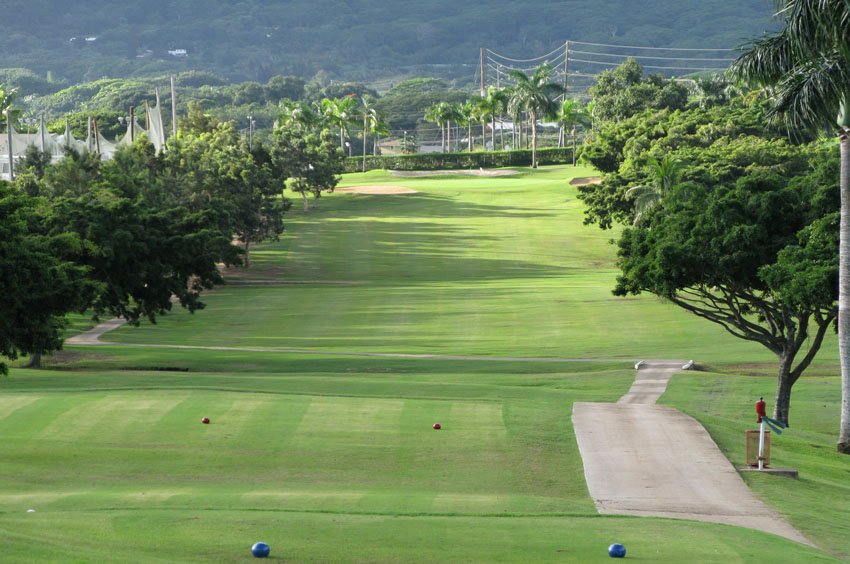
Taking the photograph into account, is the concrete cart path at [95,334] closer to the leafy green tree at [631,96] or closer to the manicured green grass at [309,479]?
the manicured green grass at [309,479]

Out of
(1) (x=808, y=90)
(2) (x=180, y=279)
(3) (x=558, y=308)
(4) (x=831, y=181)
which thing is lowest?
(3) (x=558, y=308)

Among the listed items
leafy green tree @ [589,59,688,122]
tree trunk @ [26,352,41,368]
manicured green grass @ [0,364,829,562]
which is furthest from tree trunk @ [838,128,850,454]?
leafy green tree @ [589,59,688,122]

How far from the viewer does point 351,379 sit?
35.1m

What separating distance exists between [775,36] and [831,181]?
528 centimetres

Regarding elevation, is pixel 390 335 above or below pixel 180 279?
below

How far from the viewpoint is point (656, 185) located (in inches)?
2484

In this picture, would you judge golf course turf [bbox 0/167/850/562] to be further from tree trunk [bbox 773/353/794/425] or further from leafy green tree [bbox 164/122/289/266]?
leafy green tree [bbox 164/122/289/266]

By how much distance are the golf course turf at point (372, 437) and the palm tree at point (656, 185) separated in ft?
19.2

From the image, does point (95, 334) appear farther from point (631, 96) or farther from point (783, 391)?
point (631, 96)

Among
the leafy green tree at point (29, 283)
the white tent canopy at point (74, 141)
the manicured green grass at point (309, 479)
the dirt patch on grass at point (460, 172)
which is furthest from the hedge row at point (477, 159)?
the manicured green grass at point (309, 479)

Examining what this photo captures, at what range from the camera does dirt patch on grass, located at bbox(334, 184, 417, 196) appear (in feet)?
411

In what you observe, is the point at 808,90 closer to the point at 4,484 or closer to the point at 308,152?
the point at 4,484

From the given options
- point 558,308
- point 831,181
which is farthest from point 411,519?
point 558,308

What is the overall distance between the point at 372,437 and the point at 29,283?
10516 mm
